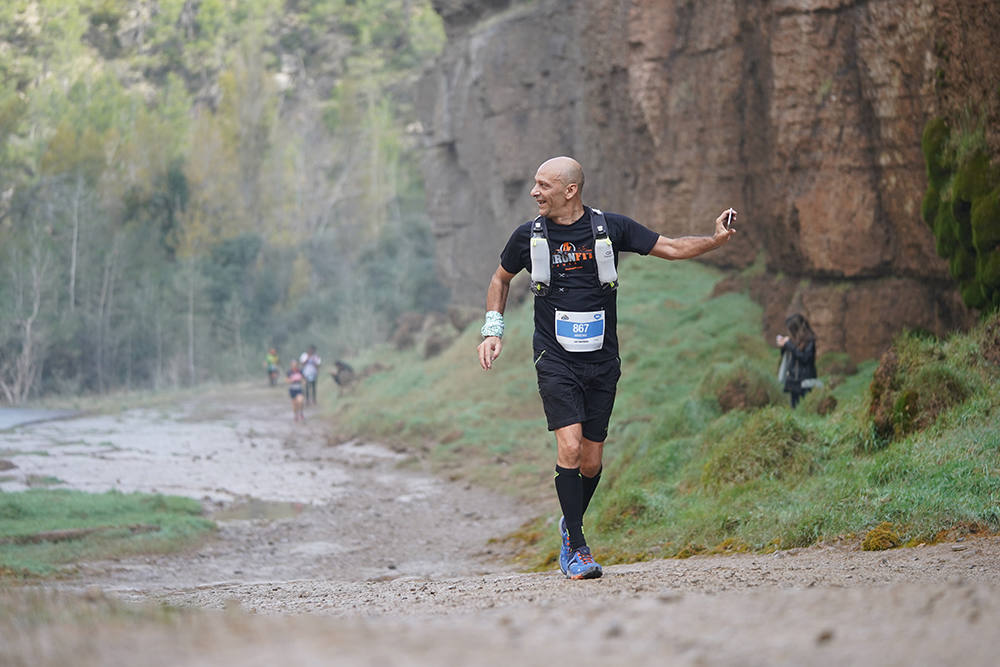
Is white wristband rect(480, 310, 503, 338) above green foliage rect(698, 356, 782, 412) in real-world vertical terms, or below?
above

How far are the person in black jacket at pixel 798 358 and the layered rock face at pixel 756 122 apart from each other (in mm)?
1768

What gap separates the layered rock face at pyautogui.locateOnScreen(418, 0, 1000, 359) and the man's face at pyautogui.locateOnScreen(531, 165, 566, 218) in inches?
248

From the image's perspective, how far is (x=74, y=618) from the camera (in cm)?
318

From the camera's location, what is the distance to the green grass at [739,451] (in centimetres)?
731

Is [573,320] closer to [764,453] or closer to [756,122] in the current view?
[764,453]

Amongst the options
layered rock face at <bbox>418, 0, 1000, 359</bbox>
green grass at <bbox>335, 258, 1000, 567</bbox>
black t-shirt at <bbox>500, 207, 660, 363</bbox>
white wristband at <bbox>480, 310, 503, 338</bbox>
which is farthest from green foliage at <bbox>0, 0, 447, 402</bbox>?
black t-shirt at <bbox>500, 207, 660, 363</bbox>

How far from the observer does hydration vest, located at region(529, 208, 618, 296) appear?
236 inches

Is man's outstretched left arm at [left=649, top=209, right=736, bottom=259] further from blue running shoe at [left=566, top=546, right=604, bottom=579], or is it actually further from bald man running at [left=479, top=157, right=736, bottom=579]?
blue running shoe at [left=566, top=546, right=604, bottom=579]

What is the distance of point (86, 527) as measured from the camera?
1153cm

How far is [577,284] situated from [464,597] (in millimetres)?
1788

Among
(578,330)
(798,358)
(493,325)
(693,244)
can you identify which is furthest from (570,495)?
(798,358)

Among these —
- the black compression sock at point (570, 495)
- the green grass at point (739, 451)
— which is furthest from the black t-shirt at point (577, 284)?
the green grass at point (739, 451)

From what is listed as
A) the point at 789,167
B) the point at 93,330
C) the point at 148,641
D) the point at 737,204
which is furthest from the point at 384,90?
the point at 148,641

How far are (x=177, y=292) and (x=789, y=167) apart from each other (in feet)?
103
